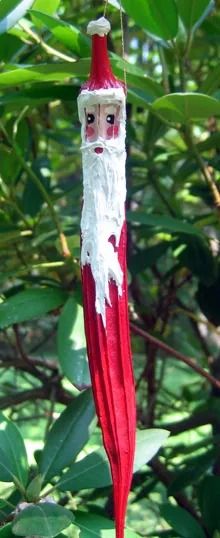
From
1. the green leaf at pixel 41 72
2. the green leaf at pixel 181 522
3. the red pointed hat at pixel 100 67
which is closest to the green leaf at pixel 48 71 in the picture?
the green leaf at pixel 41 72

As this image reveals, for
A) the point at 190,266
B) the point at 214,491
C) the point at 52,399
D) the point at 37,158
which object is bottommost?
the point at 214,491

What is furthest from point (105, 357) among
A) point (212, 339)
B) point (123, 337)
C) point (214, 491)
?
point (212, 339)

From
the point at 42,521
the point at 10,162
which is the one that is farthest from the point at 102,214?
the point at 10,162

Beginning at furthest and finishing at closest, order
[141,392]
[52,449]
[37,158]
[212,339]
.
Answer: [212,339]
[141,392]
[37,158]
[52,449]

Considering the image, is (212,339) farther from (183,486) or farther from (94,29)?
(94,29)

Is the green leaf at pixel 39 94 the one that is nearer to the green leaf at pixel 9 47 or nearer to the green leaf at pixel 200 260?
the green leaf at pixel 9 47

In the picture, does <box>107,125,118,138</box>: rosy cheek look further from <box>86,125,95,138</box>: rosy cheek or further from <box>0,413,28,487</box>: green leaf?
<box>0,413,28,487</box>: green leaf

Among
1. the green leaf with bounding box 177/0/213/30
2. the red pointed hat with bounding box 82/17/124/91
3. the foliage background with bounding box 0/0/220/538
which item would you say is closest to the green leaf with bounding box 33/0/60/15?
the foliage background with bounding box 0/0/220/538
